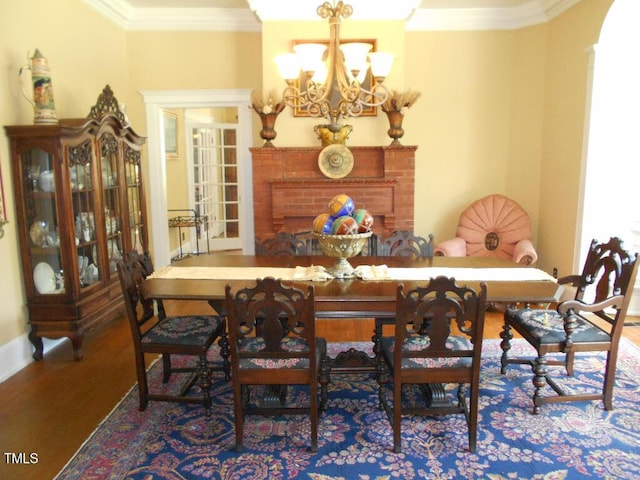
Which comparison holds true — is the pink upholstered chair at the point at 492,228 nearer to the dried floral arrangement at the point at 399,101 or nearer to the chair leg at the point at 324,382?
the dried floral arrangement at the point at 399,101

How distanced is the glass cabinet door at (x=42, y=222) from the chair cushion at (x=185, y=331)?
1.06 m

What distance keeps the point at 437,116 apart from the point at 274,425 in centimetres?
382

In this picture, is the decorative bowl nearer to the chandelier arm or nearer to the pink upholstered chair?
the chandelier arm

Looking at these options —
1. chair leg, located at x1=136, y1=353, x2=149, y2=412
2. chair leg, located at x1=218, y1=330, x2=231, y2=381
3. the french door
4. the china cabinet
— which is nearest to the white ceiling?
the china cabinet

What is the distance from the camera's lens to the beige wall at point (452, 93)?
4.78 metres

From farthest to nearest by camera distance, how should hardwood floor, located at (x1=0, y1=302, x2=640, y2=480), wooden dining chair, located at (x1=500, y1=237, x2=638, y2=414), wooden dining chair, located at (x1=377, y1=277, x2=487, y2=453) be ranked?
wooden dining chair, located at (x1=500, y1=237, x2=638, y2=414) → hardwood floor, located at (x1=0, y1=302, x2=640, y2=480) → wooden dining chair, located at (x1=377, y1=277, x2=487, y2=453)

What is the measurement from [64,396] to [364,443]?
1.78 metres

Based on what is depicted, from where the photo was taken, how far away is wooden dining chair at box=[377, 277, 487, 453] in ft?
6.82

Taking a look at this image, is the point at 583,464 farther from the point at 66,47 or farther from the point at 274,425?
the point at 66,47

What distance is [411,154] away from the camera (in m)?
4.83

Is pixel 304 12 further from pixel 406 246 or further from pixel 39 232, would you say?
pixel 39 232

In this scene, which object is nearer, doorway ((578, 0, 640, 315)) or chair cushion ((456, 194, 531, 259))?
doorway ((578, 0, 640, 315))

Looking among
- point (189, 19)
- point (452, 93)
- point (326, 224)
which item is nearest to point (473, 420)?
point (326, 224)

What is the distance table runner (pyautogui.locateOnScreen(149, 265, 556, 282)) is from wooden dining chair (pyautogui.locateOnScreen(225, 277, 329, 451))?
1.51 ft
